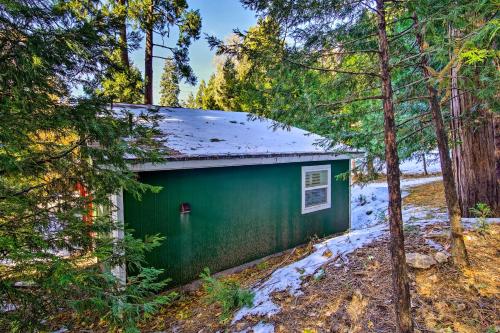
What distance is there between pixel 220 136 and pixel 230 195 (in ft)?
5.06

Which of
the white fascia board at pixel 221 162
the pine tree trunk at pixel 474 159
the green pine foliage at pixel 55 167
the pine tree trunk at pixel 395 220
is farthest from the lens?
the white fascia board at pixel 221 162

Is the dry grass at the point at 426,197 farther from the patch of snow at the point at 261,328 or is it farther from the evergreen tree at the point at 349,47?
the patch of snow at the point at 261,328

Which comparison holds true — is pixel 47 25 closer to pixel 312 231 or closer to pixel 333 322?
pixel 333 322

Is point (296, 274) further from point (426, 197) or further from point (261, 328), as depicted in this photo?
point (426, 197)

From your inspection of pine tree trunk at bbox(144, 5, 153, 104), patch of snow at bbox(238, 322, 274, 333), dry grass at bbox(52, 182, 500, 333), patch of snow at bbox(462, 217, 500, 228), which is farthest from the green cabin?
pine tree trunk at bbox(144, 5, 153, 104)

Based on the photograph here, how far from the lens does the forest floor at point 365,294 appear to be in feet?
9.90

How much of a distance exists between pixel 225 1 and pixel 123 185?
10.8 m

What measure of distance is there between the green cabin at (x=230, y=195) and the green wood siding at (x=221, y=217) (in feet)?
0.06

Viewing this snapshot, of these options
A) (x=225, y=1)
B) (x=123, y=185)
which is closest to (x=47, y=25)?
(x=123, y=185)

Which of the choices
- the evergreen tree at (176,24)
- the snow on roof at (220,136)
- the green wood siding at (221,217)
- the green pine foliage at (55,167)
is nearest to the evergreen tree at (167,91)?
the evergreen tree at (176,24)

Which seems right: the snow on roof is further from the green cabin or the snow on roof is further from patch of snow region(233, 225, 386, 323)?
patch of snow region(233, 225, 386, 323)

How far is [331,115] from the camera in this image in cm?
336

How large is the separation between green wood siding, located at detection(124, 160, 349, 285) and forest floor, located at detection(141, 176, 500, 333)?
112 cm

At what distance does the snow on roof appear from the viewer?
5988mm
